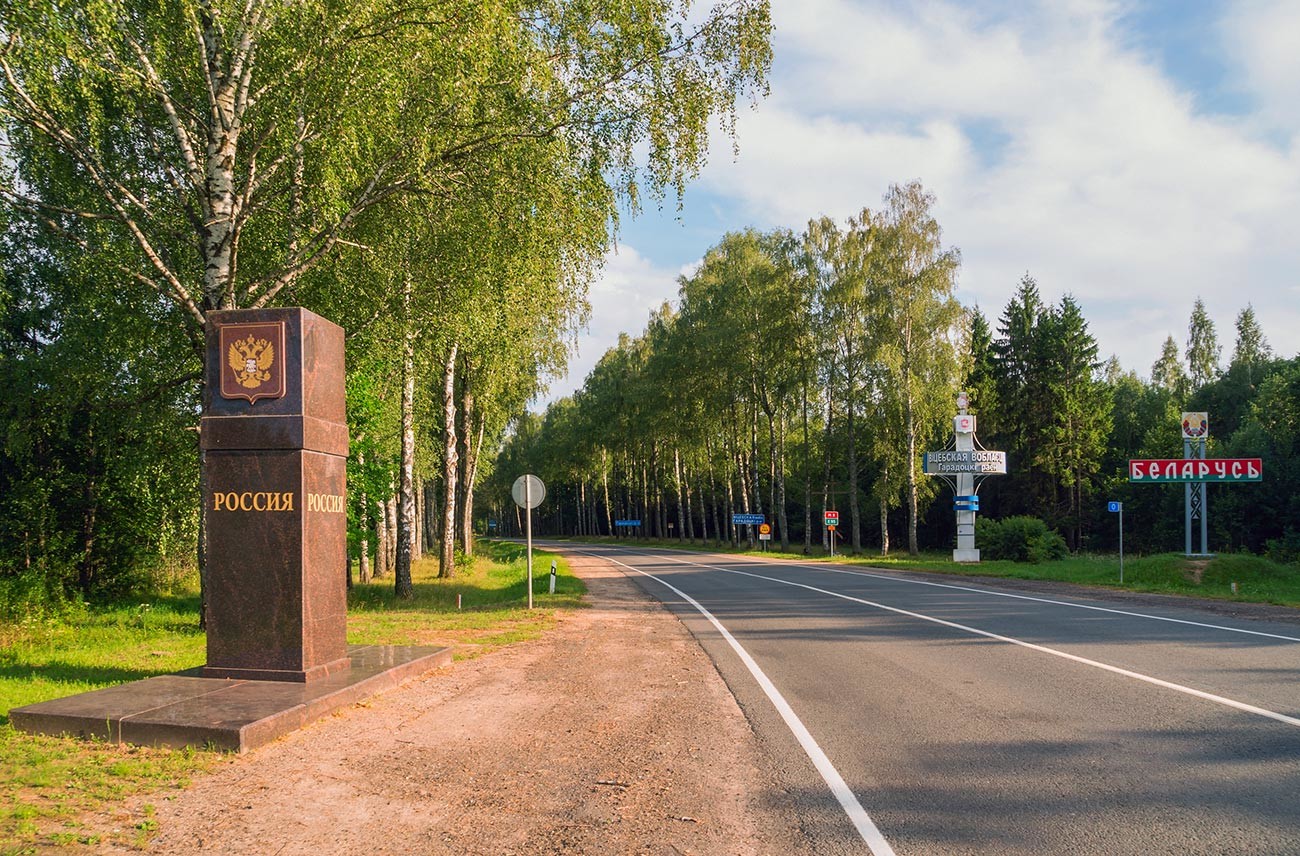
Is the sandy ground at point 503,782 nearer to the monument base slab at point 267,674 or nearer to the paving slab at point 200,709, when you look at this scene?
the paving slab at point 200,709

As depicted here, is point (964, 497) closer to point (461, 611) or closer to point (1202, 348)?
point (461, 611)

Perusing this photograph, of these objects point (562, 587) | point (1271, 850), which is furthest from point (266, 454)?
point (562, 587)

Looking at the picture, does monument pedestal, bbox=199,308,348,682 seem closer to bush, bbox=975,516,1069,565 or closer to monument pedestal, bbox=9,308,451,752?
monument pedestal, bbox=9,308,451,752

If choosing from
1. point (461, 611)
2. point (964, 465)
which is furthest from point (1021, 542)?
point (461, 611)

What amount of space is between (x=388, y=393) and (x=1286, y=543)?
135 ft

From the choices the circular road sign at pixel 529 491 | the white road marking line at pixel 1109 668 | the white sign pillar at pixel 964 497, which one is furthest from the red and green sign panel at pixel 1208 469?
the circular road sign at pixel 529 491

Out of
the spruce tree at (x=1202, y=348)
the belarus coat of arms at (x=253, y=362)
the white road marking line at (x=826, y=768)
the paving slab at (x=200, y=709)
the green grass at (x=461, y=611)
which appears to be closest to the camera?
the white road marking line at (x=826, y=768)

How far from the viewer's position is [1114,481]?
188 ft

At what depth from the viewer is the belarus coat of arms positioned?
8.59m

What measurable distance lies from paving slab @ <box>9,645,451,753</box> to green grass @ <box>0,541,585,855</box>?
0.14 m

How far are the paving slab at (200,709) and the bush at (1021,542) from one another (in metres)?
35.1

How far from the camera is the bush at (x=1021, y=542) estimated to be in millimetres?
37844

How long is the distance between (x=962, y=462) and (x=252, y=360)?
3630 centimetres

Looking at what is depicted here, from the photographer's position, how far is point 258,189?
13781mm
